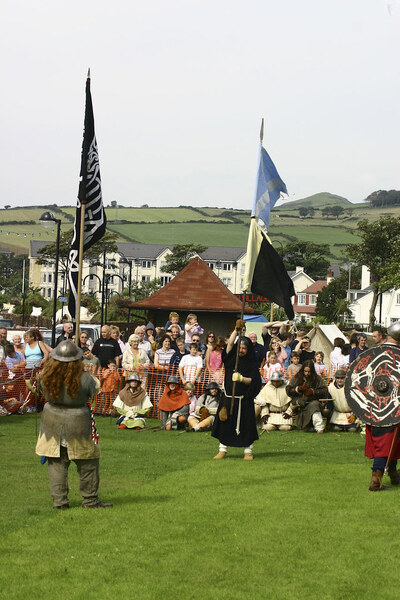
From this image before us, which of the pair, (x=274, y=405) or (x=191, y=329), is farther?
(x=191, y=329)

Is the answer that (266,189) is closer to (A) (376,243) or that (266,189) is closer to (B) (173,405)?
(B) (173,405)

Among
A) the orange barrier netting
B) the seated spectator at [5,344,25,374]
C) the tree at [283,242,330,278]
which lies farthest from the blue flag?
the tree at [283,242,330,278]

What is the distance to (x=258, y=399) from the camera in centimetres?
1978

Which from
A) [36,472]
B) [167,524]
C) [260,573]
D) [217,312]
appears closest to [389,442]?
[167,524]

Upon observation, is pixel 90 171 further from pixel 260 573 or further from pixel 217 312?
pixel 217 312

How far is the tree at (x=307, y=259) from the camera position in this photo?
580ft

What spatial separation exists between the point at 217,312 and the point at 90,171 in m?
21.3

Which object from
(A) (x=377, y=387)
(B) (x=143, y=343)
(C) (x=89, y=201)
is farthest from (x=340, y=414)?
(A) (x=377, y=387)

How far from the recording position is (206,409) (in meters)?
19.4

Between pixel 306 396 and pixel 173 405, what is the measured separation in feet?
8.77

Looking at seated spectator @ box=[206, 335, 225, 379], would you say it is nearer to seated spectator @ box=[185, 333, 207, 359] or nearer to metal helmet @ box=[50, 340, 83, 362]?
seated spectator @ box=[185, 333, 207, 359]

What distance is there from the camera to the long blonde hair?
10.1 metres

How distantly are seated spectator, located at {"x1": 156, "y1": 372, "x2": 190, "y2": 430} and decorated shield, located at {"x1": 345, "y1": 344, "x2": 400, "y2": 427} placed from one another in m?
7.93

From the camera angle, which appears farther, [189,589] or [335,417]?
[335,417]
